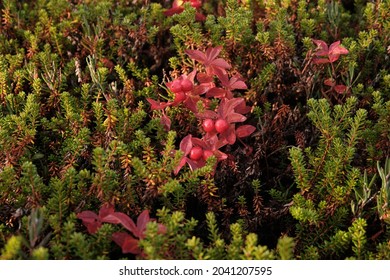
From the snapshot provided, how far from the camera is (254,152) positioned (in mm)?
2637

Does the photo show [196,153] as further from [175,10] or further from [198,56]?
[175,10]

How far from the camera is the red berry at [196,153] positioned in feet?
7.61

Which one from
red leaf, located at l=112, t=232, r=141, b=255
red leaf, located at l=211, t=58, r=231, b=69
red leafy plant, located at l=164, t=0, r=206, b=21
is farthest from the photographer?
red leafy plant, located at l=164, t=0, r=206, b=21

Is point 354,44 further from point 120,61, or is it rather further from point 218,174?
point 120,61

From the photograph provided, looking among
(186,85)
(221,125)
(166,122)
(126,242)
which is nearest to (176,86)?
(186,85)

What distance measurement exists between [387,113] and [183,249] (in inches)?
47.7

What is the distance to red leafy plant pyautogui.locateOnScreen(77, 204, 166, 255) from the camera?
1.99 m

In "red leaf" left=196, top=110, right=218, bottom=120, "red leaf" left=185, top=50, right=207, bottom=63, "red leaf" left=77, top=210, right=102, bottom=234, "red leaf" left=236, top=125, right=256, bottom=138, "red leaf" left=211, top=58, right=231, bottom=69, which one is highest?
"red leaf" left=185, top=50, right=207, bottom=63

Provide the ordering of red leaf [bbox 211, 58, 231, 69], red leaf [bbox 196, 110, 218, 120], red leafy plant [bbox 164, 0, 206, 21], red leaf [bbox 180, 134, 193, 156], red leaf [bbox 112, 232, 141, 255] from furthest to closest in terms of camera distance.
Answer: red leafy plant [bbox 164, 0, 206, 21]
red leaf [bbox 211, 58, 231, 69]
red leaf [bbox 196, 110, 218, 120]
red leaf [bbox 180, 134, 193, 156]
red leaf [bbox 112, 232, 141, 255]

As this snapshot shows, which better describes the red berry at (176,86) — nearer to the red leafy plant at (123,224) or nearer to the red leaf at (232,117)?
the red leaf at (232,117)

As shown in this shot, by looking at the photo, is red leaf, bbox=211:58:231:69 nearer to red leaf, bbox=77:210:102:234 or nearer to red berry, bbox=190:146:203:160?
red berry, bbox=190:146:203:160

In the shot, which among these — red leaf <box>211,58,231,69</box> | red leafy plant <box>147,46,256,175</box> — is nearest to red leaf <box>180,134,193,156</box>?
red leafy plant <box>147,46,256,175</box>

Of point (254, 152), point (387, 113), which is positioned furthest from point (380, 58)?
point (254, 152)

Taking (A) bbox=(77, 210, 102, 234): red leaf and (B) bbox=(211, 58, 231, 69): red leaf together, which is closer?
(A) bbox=(77, 210, 102, 234): red leaf
